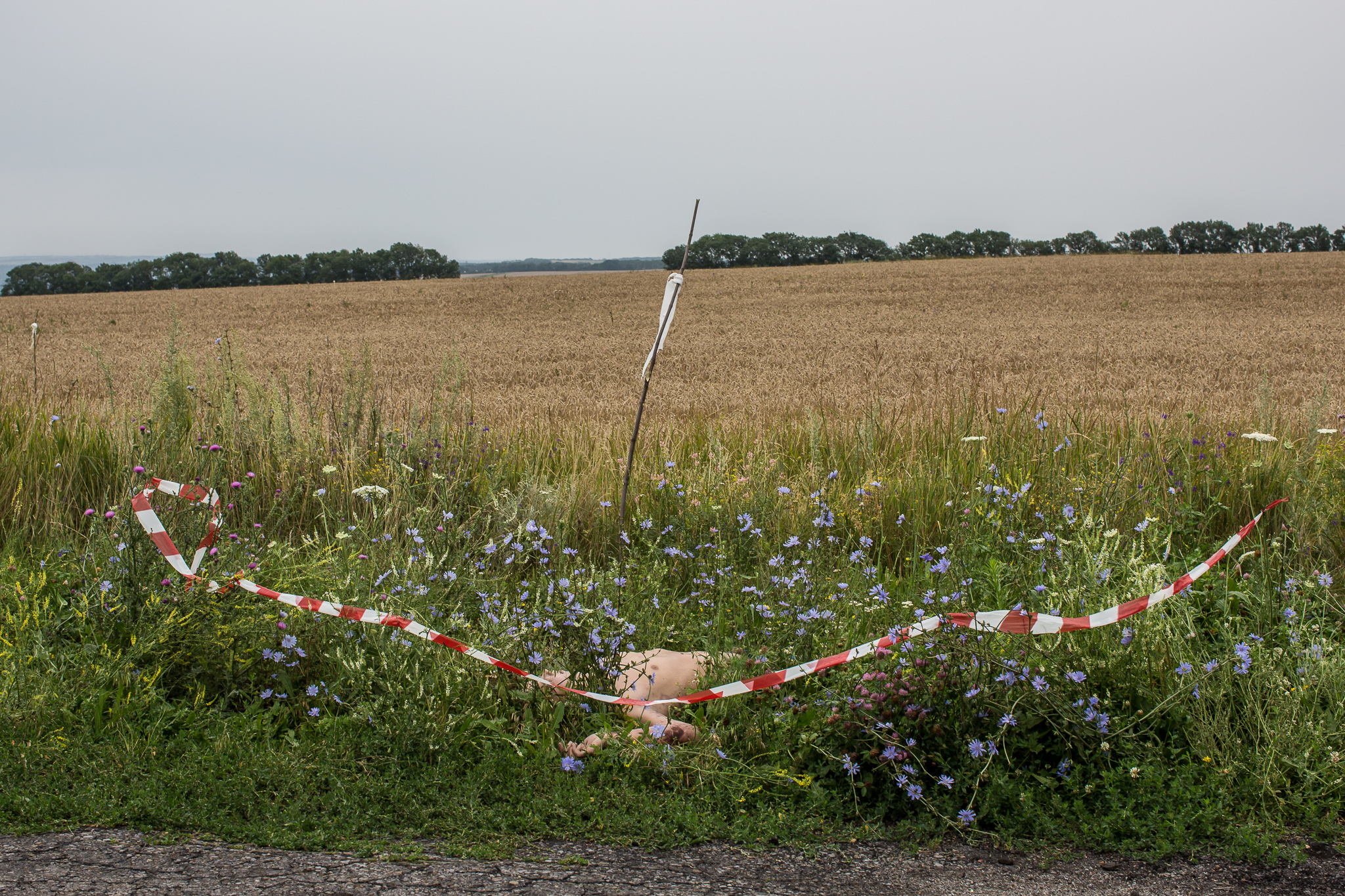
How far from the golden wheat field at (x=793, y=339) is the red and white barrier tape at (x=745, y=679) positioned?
2.92m

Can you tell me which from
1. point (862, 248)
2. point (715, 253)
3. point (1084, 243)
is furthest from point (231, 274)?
point (1084, 243)

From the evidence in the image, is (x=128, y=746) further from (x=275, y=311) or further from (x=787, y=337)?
(x=275, y=311)

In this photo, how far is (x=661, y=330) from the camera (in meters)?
5.15

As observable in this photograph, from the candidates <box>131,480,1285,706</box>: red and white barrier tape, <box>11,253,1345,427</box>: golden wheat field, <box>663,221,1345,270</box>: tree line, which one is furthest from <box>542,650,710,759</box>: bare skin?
<box>663,221,1345,270</box>: tree line

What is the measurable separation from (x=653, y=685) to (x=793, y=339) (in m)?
19.3

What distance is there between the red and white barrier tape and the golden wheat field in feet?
9.58

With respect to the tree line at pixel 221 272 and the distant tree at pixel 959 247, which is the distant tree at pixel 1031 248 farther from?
the tree line at pixel 221 272

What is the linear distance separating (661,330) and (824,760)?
2653 mm

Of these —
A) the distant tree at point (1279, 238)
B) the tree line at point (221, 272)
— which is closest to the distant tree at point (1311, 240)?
the distant tree at point (1279, 238)

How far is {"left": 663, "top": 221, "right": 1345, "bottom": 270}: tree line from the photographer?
69562mm

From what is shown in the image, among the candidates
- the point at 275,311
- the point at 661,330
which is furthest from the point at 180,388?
the point at 275,311

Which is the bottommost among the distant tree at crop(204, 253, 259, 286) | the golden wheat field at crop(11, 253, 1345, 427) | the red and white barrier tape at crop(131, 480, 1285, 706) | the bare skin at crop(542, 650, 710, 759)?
the bare skin at crop(542, 650, 710, 759)

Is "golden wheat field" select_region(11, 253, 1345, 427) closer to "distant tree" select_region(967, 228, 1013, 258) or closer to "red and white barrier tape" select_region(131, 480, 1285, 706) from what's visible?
"red and white barrier tape" select_region(131, 480, 1285, 706)

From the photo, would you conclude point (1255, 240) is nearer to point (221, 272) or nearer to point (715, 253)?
point (715, 253)
